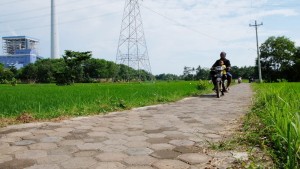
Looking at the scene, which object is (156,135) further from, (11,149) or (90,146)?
(11,149)

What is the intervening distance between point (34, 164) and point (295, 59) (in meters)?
65.9

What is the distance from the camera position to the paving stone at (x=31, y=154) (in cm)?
262

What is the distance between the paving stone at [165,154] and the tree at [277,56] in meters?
62.9

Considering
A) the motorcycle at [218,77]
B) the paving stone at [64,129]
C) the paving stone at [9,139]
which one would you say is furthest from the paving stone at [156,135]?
the motorcycle at [218,77]

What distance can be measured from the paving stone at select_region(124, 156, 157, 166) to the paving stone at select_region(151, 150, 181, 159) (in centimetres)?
9

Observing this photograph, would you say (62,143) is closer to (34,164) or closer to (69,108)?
(34,164)

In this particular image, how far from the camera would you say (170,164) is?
240 cm

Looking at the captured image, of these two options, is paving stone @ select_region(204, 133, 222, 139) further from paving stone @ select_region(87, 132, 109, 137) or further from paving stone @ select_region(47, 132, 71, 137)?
paving stone @ select_region(47, 132, 71, 137)

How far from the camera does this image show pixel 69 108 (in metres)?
5.57

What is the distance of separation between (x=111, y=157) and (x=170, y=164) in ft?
1.78

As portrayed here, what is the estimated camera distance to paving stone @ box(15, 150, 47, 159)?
2621 millimetres

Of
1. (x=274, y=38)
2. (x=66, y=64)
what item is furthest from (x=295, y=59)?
(x=66, y=64)

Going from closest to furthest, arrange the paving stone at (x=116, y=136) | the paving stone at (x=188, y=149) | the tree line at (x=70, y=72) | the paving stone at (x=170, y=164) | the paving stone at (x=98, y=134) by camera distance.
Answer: the paving stone at (x=170, y=164) → the paving stone at (x=188, y=149) → the paving stone at (x=116, y=136) → the paving stone at (x=98, y=134) → the tree line at (x=70, y=72)

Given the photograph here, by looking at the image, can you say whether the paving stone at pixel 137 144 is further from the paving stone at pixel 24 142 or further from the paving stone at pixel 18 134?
the paving stone at pixel 18 134
